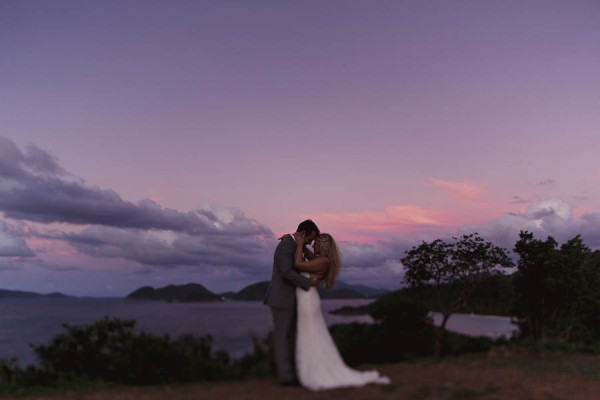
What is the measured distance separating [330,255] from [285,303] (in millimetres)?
1400

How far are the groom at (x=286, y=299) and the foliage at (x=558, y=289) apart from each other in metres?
16.5

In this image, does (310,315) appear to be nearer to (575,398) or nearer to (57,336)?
(575,398)

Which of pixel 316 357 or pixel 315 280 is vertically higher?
pixel 315 280

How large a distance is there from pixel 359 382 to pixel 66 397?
649 centimetres

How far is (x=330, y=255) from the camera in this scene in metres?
11.6

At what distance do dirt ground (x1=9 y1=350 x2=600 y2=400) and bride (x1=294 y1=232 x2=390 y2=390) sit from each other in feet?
1.01

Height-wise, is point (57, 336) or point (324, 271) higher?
point (324, 271)

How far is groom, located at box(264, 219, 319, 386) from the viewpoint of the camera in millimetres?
11305

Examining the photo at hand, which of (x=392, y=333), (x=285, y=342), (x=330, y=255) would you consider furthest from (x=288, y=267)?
(x=392, y=333)

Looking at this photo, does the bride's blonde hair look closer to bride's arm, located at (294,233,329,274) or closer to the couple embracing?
the couple embracing

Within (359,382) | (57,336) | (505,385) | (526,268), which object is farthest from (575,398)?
(526,268)

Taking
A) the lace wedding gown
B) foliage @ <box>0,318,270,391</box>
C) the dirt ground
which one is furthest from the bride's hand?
foliage @ <box>0,318,270,391</box>

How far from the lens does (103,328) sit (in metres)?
15.8

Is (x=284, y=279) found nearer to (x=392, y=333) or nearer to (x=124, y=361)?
(x=124, y=361)
